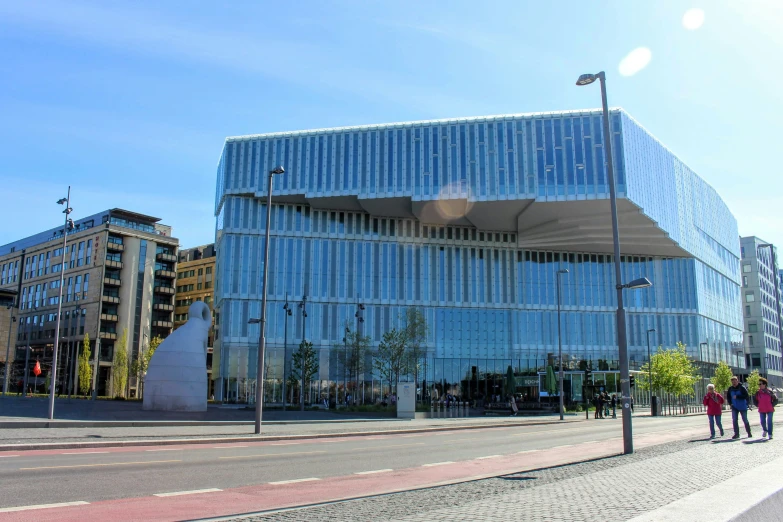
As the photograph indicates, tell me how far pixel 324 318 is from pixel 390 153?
63.7 ft

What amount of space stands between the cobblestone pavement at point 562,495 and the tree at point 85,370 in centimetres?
8097

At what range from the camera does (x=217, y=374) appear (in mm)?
71938

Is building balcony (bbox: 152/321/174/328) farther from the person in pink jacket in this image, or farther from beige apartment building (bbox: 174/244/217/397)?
the person in pink jacket

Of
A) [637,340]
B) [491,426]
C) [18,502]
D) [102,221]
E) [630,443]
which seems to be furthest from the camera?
[102,221]

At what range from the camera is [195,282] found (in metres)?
108

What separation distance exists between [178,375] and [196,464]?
23.0m

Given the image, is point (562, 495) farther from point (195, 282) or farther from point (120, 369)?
point (195, 282)

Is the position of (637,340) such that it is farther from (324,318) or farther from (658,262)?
(324,318)

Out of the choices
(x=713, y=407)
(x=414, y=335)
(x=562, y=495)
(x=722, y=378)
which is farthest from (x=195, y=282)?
(x=562, y=495)

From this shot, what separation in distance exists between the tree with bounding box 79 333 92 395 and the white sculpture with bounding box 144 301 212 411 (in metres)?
53.1

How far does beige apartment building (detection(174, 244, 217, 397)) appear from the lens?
105m

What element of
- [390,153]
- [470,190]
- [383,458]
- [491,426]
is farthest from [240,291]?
[383,458]

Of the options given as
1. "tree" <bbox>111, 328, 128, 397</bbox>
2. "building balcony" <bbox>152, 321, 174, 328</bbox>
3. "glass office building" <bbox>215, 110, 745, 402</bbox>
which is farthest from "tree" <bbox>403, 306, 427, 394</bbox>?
"building balcony" <bbox>152, 321, 174, 328</bbox>

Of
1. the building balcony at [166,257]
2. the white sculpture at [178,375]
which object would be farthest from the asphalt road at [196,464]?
the building balcony at [166,257]
